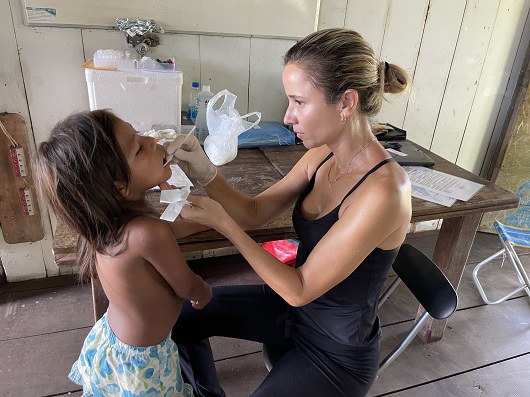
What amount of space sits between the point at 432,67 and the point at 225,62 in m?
1.27

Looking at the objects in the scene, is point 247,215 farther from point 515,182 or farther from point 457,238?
point 515,182

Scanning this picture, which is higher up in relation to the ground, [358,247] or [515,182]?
[358,247]

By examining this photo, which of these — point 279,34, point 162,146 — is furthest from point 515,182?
point 162,146

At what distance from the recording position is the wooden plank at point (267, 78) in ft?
6.60

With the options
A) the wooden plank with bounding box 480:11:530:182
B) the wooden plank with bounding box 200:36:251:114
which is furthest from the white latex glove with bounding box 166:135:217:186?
the wooden plank with bounding box 480:11:530:182

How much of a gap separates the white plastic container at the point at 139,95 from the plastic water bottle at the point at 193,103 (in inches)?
9.9

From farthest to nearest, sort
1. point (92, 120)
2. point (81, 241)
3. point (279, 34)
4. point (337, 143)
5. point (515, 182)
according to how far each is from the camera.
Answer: point (515, 182), point (279, 34), point (337, 143), point (81, 241), point (92, 120)

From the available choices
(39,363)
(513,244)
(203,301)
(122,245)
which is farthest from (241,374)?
(513,244)

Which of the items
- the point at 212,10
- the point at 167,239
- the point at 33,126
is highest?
the point at 212,10

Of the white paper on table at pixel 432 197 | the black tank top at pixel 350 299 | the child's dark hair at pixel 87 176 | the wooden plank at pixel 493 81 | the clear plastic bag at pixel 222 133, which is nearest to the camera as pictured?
the child's dark hair at pixel 87 176

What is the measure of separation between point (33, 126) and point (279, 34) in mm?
1237

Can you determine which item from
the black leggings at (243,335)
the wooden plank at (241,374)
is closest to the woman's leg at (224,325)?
the black leggings at (243,335)

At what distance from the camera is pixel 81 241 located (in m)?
1.03

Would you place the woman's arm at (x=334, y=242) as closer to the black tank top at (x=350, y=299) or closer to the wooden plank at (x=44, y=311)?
the black tank top at (x=350, y=299)
